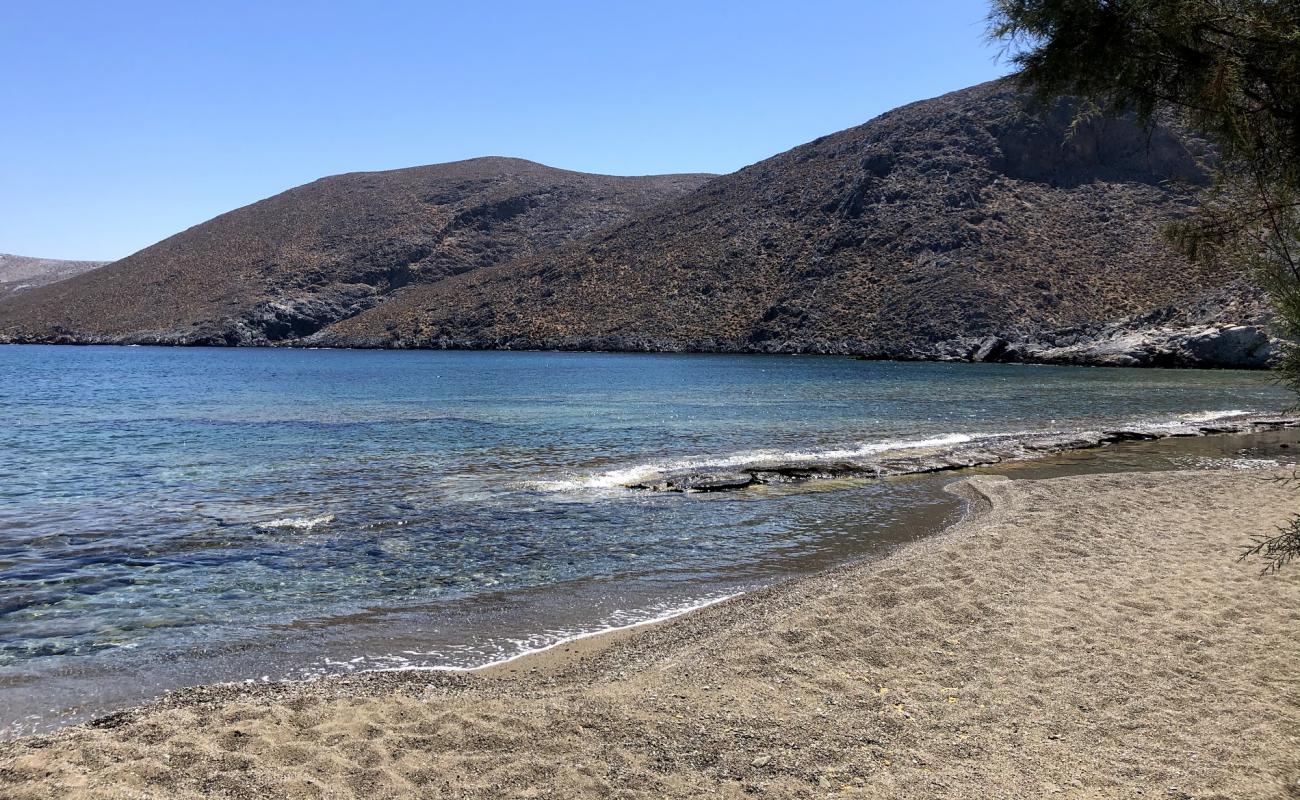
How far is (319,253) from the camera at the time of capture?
364 ft

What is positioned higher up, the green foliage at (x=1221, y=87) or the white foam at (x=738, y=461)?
the green foliage at (x=1221, y=87)

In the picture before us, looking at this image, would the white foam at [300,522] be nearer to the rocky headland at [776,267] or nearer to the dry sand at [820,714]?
the dry sand at [820,714]

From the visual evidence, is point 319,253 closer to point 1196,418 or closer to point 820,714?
point 1196,418

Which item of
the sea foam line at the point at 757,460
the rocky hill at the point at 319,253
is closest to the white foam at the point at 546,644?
the sea foam line at the point at 757,460

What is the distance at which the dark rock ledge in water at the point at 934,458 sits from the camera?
1588 cm

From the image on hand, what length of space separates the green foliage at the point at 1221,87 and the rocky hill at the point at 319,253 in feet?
346

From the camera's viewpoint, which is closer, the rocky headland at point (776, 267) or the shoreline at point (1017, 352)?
the shoreline at point (1017, 352)

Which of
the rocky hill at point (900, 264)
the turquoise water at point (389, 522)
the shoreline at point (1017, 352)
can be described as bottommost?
the turquoise water at point (389, 522)

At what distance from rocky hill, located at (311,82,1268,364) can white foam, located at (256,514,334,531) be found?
173ft

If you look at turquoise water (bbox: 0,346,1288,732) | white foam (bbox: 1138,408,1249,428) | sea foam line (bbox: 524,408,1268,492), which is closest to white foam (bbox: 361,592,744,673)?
turquoise water (bbox: 0,346,1288,732)

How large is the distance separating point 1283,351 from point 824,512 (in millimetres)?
8855

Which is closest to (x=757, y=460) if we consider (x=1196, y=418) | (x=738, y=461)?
(x=738, y=461)

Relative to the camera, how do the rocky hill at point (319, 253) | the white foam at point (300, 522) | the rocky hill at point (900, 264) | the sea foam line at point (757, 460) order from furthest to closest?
the rocky hill at point (319, 253) → the rocky hill at point (900, 264) → the sea foam line at point (757, 460) → the white foam at point (300, 522)

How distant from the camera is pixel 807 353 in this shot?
67.4 m
